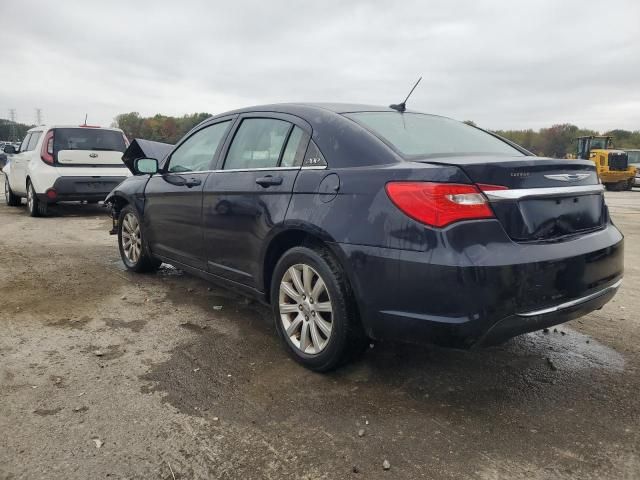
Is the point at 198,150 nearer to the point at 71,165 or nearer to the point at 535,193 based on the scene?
the point at 535,193

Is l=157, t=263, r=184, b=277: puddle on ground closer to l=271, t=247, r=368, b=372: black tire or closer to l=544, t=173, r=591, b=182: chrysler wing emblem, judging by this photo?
l=271, t=247, r=368, b=372: black tire

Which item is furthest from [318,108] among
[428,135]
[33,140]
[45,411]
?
[33,140]

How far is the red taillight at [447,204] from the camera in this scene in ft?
7.91

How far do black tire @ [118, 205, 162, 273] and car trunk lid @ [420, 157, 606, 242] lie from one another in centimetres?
343

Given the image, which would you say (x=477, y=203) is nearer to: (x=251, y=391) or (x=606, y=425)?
(x=606, y=425)

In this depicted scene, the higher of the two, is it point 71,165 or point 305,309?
point 71,165

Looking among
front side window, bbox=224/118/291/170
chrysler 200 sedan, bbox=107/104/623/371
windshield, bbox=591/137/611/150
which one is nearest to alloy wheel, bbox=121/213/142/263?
chrysler 200 sedan, bbox=107/104/623/371

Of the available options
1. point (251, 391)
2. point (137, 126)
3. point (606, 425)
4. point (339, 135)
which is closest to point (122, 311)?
point (251, 391)

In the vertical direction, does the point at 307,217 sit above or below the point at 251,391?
above

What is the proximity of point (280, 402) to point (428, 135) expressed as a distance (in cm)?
185

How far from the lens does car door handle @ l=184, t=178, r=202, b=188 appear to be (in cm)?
409

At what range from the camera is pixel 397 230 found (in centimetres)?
252

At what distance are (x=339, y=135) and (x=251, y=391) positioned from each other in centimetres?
153

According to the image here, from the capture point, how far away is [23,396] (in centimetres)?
277
